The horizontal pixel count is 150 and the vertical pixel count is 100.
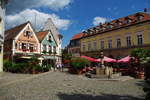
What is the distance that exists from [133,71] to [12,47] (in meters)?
22.2

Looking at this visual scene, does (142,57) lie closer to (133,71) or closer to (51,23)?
(133,71)

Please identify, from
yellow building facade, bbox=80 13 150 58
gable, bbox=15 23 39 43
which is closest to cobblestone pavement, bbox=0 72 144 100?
yellow building facade, bbox=80 13 150 58

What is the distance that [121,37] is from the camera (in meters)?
31.5

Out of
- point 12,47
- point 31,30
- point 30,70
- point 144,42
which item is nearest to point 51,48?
point 31,30

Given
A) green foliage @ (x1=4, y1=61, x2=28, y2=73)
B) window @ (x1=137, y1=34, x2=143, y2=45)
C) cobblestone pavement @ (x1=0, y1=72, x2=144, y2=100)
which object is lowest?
cobblestone pavement @ (x1=0, y1=72, x2=144, y2=100)

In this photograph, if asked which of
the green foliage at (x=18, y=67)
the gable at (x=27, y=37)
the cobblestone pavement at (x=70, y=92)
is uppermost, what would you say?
the gable at (x=27, y=37)

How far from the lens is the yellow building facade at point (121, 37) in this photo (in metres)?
27.7

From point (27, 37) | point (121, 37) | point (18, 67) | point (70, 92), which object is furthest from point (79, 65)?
point (27, 37)

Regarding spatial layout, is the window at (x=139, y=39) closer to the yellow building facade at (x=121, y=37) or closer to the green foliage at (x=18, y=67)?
the yellow building facade at (x=121, y=37)

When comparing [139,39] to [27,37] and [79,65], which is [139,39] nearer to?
[79,65]

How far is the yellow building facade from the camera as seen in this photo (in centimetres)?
2772

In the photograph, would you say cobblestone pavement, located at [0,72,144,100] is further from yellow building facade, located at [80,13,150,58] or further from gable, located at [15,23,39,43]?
gable, located at [15,23,39,43]

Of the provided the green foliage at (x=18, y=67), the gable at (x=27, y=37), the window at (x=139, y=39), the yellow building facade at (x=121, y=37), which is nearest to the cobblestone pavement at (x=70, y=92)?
the green foliage at (x=18, y=67)

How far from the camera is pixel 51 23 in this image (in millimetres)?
46469
